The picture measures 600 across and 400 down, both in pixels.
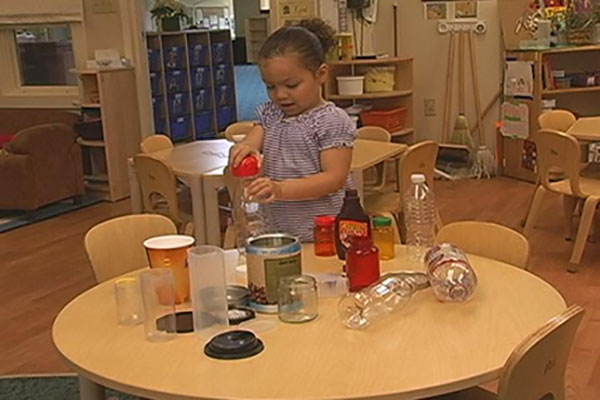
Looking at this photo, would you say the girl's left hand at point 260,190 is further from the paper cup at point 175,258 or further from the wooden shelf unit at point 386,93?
the wooden shelf unit at point 386,93

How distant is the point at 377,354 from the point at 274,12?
532 cm

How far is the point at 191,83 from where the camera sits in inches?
318

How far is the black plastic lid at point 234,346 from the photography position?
150cm

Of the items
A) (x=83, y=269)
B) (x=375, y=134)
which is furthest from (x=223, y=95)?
(x=375, y=134)

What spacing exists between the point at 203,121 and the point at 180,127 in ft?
1.56

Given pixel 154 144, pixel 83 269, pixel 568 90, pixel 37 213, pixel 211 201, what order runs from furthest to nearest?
pixel 568 90, pixel 37 213, pixel 83 269, pixel 154 144, pixel 211 201

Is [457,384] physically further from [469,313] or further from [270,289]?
[270,289]

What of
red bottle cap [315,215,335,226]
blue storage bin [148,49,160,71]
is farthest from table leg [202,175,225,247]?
blue storage bin [148,49,160,71]

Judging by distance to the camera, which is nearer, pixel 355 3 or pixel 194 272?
pixel 194 272

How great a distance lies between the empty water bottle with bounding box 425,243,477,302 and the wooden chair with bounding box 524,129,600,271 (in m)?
2.33

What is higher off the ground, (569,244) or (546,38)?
(546,38)

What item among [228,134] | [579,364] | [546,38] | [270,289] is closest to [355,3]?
[546,38]

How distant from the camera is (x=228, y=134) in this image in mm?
4711

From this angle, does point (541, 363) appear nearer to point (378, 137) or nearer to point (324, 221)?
point (324, 221)
